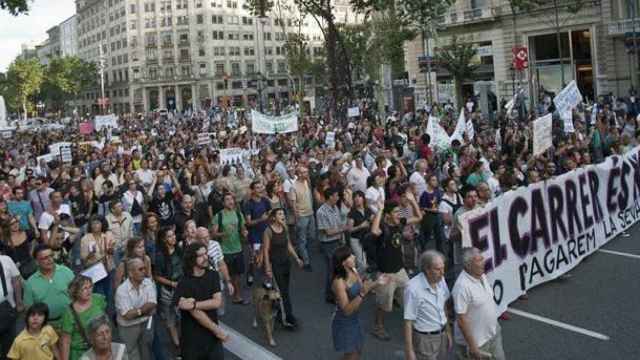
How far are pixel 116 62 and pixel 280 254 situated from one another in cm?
11920

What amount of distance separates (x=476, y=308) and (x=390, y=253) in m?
2.30

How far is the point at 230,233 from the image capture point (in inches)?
381

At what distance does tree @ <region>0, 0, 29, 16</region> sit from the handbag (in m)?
19.1

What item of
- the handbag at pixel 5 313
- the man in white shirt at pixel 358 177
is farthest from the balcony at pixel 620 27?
the handbag at pixel 5 313

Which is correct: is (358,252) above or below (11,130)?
below

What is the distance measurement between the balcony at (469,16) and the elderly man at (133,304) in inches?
1701

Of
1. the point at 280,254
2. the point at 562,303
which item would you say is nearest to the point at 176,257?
the point at 280,254

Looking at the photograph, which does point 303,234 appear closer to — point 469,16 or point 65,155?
point 65,155

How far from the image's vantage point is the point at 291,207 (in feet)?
39.4

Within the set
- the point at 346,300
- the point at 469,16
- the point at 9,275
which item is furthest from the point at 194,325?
the point at 469,16

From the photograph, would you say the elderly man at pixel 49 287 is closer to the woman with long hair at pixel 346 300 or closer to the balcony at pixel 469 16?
the woman with long hair at pixel 346 300

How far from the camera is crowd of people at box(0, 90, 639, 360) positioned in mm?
5922

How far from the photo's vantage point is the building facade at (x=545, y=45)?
40.6 m

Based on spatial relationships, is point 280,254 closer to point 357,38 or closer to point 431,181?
point 431,181
